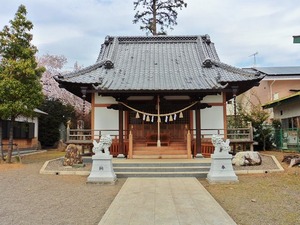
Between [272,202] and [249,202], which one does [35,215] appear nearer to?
[249,202]

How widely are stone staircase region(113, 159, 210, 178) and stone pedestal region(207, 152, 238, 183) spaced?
3.53ft

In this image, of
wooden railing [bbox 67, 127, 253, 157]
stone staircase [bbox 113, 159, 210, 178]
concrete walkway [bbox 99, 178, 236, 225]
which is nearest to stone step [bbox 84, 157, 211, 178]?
stone staircase [bbox 113, 159, 210, 178]

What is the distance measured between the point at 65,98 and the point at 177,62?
2022 cm

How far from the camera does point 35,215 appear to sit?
624 centimetres

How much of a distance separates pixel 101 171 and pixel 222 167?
4.16 m

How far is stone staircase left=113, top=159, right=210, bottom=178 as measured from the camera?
11.1 m

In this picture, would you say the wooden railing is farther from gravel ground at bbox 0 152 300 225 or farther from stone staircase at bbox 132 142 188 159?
gravel ground at bbox 0 152 300 225

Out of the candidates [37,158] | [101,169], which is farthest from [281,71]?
[101,169]

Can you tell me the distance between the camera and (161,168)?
11.6m

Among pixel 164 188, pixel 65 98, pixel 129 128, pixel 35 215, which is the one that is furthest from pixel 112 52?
pixel 65 98

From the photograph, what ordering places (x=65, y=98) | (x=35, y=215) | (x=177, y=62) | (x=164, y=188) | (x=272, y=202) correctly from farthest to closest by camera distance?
(x=65, y=98) < (x=177, y=62) < (x=164, y=188) < (x=272, y=202) < (x=35, y=215)

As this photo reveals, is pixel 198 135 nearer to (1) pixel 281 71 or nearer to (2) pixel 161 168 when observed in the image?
(2) pixel 161 168

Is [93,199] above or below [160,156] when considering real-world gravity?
below

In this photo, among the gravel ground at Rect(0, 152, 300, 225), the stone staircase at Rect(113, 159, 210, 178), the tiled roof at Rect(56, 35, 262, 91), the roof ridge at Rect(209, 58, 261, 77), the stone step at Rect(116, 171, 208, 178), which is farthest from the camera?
the roof ridge at Rect(209, 58, 261, 77)
